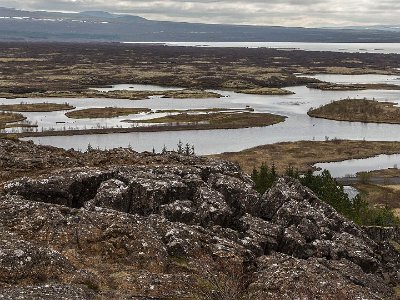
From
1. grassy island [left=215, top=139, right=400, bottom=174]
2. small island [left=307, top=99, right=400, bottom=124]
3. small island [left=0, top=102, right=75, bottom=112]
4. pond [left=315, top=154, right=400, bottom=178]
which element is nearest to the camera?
pond [left=315, top=154, right=400, bottom=178]

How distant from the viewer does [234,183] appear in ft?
131

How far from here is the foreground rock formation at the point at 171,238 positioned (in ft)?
86.8

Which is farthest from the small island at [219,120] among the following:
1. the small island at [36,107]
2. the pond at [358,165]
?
the pond at [358,165]

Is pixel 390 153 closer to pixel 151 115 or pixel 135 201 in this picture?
pixel 151 115

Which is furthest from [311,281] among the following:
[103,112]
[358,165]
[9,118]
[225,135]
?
[103,112]

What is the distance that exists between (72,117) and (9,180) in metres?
131

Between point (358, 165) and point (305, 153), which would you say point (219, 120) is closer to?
point (305, 153)

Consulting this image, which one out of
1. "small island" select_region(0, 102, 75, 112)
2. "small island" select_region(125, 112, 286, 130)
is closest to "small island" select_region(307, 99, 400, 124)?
"small island" select_region(125, 112, 286, 130)

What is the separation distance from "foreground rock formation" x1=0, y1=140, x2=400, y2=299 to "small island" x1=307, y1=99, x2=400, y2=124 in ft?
450

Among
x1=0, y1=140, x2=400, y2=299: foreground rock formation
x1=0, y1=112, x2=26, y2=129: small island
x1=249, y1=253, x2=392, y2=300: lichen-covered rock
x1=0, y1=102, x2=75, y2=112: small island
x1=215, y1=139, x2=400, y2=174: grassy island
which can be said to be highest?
x1=0, y1=140, x2=400, y2=299: foreground rock formation

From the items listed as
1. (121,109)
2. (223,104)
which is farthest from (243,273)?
(223,104)

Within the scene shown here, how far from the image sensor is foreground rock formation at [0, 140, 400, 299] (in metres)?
26.5

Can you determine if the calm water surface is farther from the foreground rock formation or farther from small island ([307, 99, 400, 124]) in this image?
the foreground rock formation

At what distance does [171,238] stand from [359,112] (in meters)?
160
